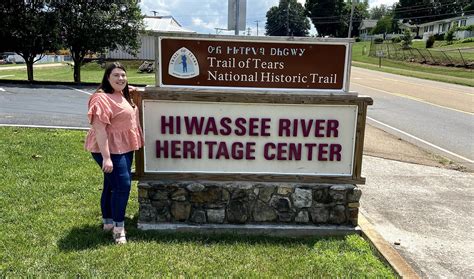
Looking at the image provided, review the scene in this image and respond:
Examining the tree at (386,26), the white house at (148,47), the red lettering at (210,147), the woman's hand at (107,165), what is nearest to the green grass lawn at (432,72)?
the white house at (148,47)

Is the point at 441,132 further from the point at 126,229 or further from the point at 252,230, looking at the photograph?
the point at 126,229

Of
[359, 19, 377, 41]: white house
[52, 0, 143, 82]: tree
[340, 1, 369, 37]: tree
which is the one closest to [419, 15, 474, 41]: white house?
[359, 19, 377, 41]: white house

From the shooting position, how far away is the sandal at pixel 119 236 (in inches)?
150

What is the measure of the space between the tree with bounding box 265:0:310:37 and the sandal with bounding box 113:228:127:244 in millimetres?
109562

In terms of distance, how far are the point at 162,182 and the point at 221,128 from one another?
2.49ft

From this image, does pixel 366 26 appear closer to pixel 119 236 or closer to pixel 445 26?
pixel 445 26

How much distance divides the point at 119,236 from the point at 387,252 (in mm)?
2291

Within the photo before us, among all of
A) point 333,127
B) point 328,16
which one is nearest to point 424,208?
point 333,127

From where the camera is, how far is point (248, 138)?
14.1 ft

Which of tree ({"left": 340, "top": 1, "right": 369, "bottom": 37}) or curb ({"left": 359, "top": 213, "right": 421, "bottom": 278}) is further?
tree ({"left": 340, "top": 1, "right": 369, "bottom": 37})

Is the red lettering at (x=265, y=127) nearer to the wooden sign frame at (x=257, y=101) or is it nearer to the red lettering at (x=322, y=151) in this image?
the wooden sign frame at (x=257, y=101)

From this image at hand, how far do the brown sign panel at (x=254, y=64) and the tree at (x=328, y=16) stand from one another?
96.9m

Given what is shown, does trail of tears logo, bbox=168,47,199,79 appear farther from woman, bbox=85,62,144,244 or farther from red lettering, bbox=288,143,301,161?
red lettering, bbox=288,143,301,161

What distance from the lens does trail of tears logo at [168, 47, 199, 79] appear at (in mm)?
4078
